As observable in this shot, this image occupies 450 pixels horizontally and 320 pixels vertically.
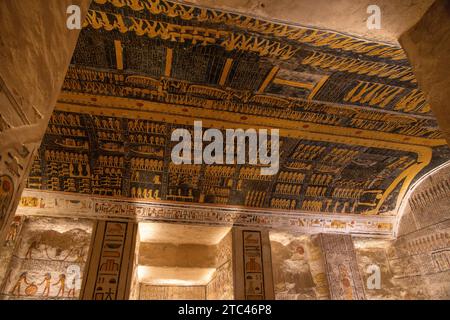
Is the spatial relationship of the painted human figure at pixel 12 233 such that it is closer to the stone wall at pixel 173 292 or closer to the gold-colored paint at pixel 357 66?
the stone wall at pixel 173 292

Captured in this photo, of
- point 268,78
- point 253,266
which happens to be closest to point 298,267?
point 253,266

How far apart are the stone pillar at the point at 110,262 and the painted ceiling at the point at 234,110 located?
0.65 m

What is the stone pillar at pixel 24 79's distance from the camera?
104cm

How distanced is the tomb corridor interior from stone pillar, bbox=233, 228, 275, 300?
0.08 ft

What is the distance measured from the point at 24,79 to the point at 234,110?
3.57 meters

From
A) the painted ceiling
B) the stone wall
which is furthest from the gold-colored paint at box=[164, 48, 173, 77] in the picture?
the stone wall

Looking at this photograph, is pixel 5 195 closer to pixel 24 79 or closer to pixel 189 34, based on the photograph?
pixel 24 79

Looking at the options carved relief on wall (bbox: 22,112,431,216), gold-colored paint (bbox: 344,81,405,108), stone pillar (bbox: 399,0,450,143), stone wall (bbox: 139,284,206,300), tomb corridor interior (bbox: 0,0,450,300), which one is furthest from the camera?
stone wall (bbox: 139,284,206,300)

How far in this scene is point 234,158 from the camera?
17.5ft

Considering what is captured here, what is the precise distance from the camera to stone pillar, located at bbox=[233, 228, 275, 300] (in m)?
5.15

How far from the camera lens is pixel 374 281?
6.77 m

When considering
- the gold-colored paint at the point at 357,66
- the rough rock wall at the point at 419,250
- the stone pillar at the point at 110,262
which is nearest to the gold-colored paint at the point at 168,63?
the gold-colored paint at the point at 357,66

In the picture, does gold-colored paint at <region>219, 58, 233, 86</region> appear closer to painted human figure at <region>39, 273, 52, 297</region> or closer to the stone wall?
painted human figure at <region>39, 273, 52, 297</region>

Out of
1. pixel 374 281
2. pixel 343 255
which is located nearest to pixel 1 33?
pixel 343 255
